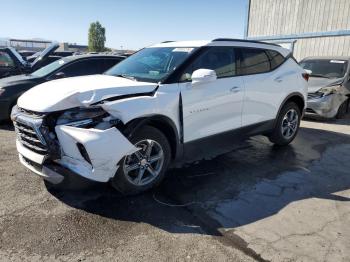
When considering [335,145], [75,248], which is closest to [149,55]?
[75,248]

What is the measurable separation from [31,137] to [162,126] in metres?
1.47

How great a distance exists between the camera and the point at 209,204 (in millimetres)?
3832

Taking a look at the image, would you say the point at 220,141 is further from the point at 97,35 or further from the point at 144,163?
the point at 97,35

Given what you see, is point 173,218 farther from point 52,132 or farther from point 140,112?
point 52,132

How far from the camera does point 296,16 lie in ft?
49.8

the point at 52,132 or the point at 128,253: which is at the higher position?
the point at 52,132

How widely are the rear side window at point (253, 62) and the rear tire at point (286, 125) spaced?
3.05 feet

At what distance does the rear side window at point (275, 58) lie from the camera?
222 inches

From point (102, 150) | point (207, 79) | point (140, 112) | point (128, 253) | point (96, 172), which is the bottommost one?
point (128, 253)

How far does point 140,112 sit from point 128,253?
1474mm

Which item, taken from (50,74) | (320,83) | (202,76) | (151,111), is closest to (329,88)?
(320,83)

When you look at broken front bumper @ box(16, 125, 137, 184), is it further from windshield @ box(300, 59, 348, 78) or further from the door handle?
windshield @ box(300, 59, 348, 78)

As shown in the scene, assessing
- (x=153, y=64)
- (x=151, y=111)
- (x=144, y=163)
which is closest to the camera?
(x=151, y=111)

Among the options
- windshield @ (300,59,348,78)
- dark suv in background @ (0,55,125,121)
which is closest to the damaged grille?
dark suv in background @ (0,55,125,121)
